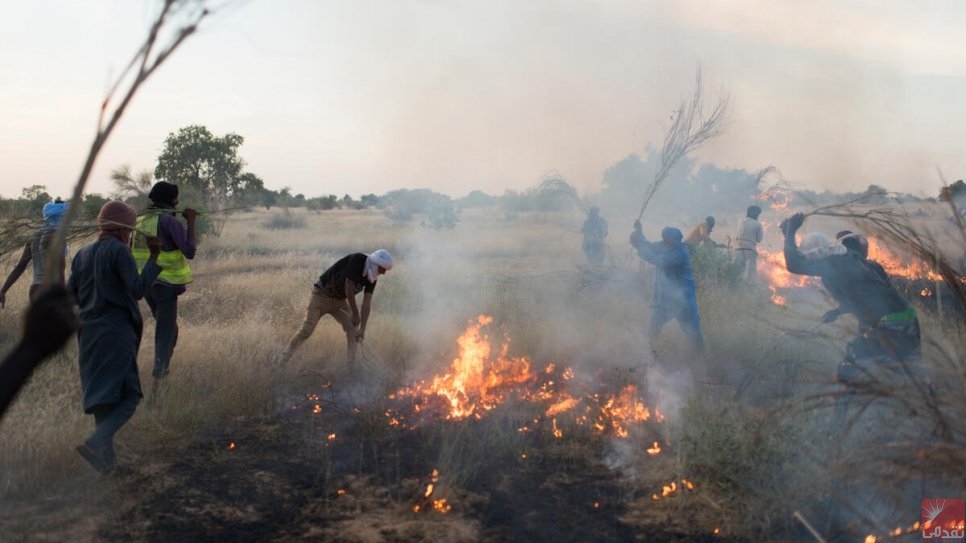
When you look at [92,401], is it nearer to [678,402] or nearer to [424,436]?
[424,436]

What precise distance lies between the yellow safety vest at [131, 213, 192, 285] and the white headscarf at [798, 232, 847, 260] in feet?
19.7

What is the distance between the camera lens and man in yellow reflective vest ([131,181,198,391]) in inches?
251

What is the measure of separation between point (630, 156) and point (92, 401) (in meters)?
13.3

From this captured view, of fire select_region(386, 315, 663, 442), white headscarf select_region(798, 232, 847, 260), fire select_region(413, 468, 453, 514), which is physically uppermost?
white headscarf select_region(798, 232, 847, 260)

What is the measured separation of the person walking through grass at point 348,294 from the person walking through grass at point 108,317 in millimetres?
2571

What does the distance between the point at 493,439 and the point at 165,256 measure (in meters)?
3.73

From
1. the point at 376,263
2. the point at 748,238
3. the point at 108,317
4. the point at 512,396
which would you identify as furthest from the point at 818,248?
the point at 748,238

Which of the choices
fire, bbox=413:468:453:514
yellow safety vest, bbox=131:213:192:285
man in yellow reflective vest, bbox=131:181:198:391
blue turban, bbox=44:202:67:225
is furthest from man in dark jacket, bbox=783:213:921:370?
blue turban, bbox=44:202:67:225

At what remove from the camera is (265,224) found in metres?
29.7

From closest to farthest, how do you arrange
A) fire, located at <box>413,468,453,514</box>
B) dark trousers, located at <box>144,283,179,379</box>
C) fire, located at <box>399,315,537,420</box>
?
fire, located at <box>413,468,453,514</box>, dark trousers, located at <box>144,283,179,379</box>, fire, located at <box>399,315,537,420</box>

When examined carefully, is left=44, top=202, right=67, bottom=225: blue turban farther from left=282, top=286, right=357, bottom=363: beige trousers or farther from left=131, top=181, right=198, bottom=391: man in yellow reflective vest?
left=282, top=286, right=357, bottom=363: beige trousers

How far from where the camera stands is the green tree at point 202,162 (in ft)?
77.7

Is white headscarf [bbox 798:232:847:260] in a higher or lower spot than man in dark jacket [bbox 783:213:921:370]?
higher

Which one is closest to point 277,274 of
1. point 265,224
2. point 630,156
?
point 630,156
